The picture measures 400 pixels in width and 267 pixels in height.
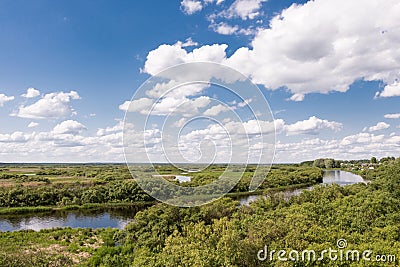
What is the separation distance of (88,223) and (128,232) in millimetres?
14489

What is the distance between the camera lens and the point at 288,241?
11344mm

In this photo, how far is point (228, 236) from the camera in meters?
10.7

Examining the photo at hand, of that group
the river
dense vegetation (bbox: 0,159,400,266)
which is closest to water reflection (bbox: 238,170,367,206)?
the river

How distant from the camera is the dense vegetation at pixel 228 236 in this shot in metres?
10.5

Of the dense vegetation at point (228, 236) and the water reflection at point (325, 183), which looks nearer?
the dense vegetation at point (228, 236)

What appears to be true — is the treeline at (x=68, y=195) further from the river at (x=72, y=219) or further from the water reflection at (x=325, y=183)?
the water reflection at (x=325, y=183)

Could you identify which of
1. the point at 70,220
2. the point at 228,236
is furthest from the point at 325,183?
the point at 70,220

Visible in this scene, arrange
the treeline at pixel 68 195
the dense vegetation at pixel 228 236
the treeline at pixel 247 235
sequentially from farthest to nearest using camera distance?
the treeline at pixel 68 195, the dense vegetation at pixel 228 236, the treeline at pixel 247 235

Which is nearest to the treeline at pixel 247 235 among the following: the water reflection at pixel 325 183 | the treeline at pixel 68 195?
the water reflection at pixel 325 183

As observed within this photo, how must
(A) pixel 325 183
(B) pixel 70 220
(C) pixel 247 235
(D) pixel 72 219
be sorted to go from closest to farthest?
(C) pixel 247 235
(A) pixel 325 183
(B) pixel 70 220
(D) pixel 72 219

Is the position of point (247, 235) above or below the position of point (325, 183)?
above

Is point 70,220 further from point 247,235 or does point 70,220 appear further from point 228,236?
point 228,236

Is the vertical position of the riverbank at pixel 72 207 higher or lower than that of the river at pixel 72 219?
higher

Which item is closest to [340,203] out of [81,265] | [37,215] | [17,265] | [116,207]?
[81,265]
